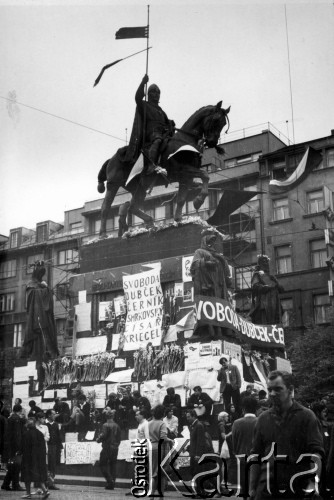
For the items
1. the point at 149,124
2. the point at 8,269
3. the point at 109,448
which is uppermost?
the point at 149,124

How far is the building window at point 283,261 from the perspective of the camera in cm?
1248

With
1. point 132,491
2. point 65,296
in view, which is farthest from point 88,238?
point 132,491

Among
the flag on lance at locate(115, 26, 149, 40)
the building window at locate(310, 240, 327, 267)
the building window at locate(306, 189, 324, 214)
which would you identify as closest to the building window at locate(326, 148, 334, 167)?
the building window at locate(306, 189, 324, 214)

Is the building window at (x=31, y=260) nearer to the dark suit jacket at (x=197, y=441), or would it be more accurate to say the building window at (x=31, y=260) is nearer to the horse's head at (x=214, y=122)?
the horse's head at (x=214, y=122)

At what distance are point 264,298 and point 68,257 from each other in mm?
3713

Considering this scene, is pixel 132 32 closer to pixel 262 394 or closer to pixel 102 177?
pixel 102 177

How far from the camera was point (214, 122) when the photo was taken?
1200 cm

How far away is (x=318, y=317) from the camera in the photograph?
12.4 metres

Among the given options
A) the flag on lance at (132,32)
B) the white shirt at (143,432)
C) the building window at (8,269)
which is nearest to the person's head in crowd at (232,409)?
the white shirt at (143,432)

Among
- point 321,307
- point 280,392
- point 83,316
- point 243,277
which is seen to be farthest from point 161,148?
point 280,392

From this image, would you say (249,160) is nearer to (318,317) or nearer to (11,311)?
(318,317)

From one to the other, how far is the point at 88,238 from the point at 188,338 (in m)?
3.11

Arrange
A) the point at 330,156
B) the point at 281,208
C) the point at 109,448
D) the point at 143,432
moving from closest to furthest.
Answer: the point at 143,432 → the point at 109,448 → the point at 330,156 → the point at 281,208

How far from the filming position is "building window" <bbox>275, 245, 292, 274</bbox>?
12.5 meters
